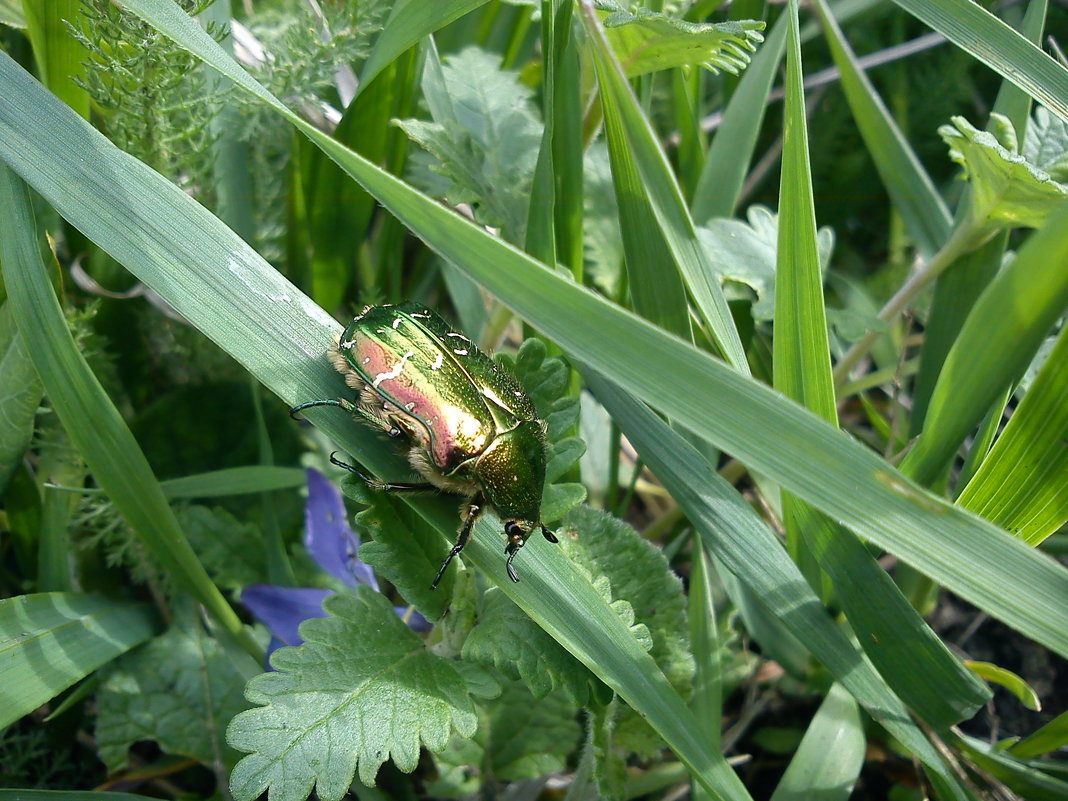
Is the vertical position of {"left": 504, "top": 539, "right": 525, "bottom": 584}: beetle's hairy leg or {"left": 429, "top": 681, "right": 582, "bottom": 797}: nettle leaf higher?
{"left": 504, "top": 539, "right": 525, "bottom": 584}: beetle's hairy leg

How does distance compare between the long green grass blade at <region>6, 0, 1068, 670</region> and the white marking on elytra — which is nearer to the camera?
the long green grass blade at <region>6, 0, 1068, 670</region>

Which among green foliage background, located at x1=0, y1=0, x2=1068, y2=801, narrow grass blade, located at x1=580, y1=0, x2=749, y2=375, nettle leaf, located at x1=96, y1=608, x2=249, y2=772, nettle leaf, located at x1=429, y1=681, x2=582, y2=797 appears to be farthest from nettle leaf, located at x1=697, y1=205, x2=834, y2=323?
nettle leaf, located at x1=96, y1=608, x2=249, y2=772

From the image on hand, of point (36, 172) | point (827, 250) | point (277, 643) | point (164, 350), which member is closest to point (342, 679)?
point (277, 643)

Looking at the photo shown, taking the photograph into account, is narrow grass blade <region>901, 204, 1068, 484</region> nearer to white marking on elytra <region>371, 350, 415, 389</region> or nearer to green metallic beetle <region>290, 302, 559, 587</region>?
green metallic beetle <region>290, 302, 559, 587</region>

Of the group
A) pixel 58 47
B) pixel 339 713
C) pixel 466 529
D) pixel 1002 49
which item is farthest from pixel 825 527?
pixel 58 47

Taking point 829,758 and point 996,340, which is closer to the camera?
point 996,340

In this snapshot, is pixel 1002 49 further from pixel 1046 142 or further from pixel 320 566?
pixel 320 566

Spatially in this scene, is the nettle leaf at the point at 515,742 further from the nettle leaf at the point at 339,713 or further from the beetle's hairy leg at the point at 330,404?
the beetle's hairy leg at the point at 330,404
